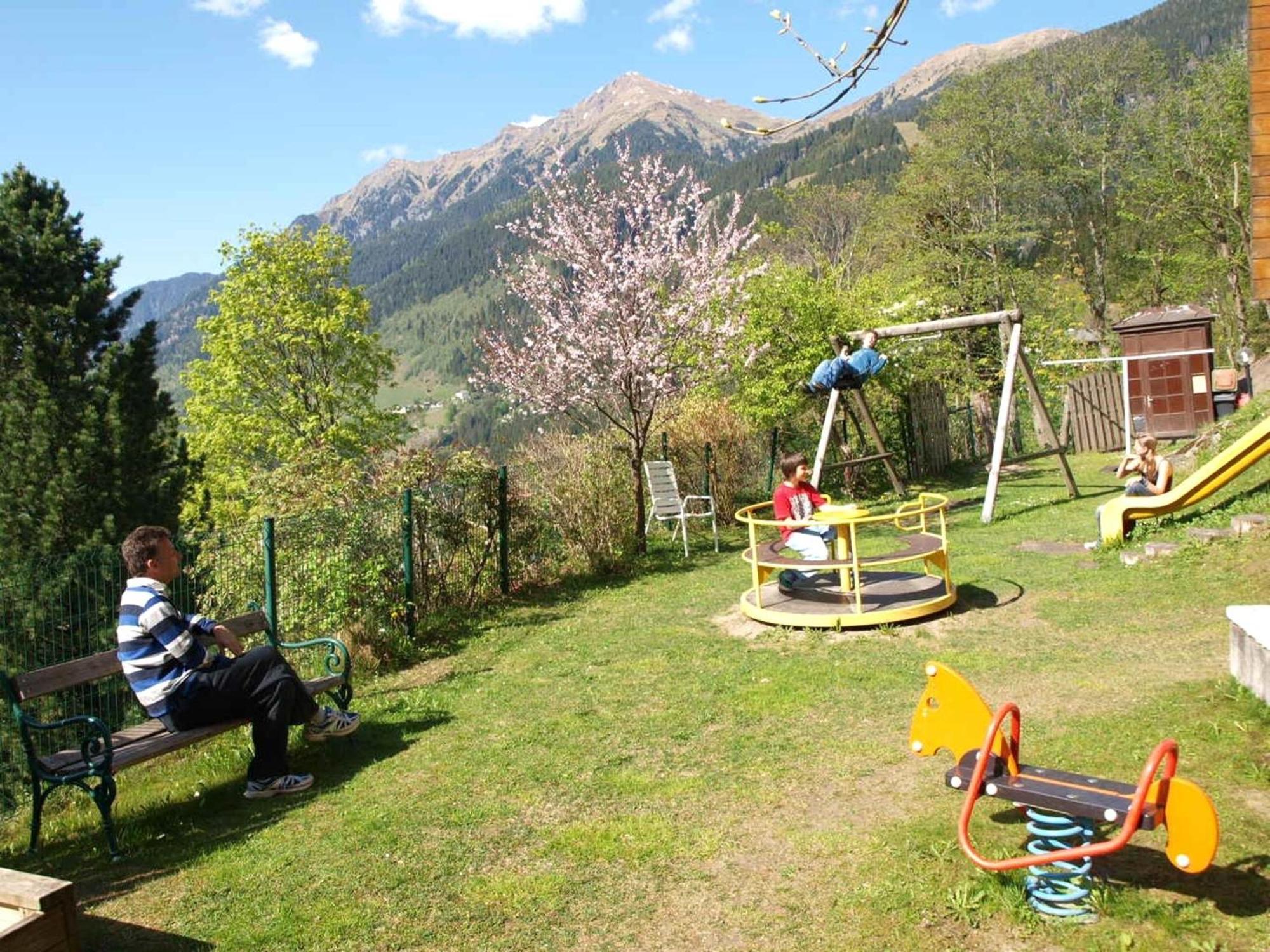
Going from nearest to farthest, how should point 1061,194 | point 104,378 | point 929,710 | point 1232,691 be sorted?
point 929,710 → point 1232,691 → point 104,378 → point 1061,194

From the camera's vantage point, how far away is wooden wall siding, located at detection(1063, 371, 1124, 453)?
71.1 ft

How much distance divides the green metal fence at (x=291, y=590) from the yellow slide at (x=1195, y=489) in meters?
6.46

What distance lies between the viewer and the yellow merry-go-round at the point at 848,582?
7.76 m

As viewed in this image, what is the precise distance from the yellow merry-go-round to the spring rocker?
356cm

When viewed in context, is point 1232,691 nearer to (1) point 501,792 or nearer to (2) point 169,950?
(1) point 501,792

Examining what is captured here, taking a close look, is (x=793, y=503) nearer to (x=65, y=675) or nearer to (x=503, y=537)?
(x=503, y=537)

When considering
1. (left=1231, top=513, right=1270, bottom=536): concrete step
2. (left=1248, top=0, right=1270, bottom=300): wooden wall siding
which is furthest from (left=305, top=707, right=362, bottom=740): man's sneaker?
(left=1231, top=513, right=1270, bottom=536): concrete step

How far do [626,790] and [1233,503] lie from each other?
7909 millimetres

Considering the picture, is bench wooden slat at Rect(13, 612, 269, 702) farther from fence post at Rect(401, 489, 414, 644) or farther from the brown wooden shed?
the brown wooden shed

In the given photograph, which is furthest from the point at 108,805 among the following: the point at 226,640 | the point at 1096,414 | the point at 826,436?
the point at 1096,414

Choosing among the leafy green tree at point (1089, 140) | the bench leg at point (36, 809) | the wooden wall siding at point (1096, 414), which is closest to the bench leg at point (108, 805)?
the bench leg at point (36, 809)

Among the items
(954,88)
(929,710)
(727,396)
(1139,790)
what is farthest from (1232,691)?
(954,88)

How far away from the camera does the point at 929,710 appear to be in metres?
3.97

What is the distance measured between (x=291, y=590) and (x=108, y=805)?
361cm
